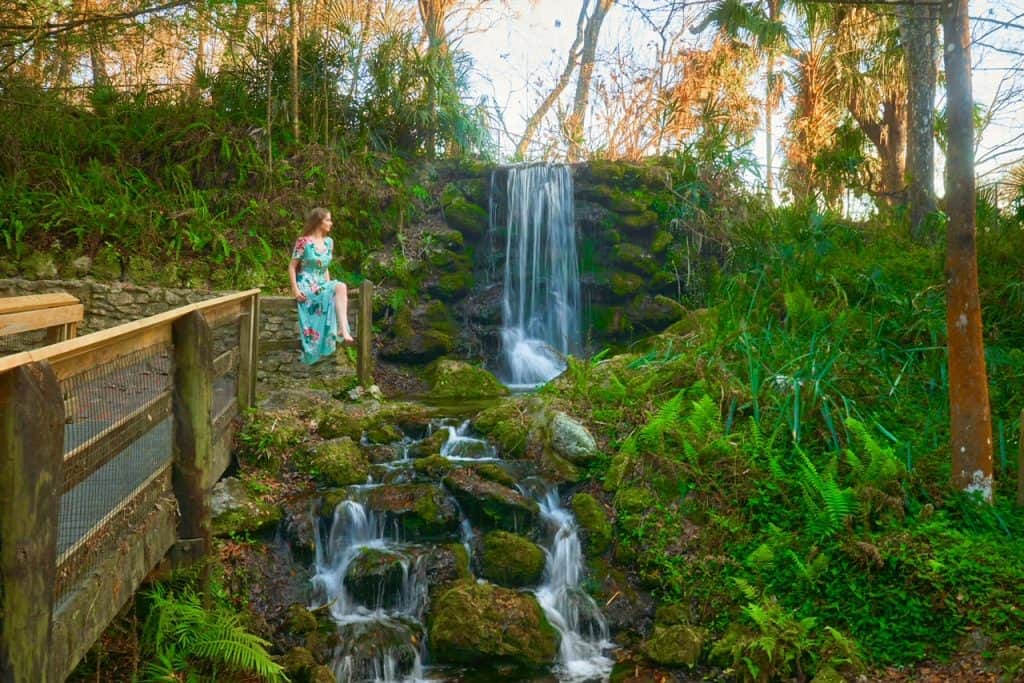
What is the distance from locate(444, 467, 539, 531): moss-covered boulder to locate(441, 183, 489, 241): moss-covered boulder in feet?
24.5

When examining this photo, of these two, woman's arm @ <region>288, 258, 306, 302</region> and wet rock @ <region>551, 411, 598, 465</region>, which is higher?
woman's arm @ <region>288, 258, 306, 302</region>

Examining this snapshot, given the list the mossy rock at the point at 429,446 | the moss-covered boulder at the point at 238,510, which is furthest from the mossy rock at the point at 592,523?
the moss-covered boulder at the point at 238,510

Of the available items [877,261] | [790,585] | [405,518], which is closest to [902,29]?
[877,261]

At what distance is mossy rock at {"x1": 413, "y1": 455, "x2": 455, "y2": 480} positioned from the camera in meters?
6.80

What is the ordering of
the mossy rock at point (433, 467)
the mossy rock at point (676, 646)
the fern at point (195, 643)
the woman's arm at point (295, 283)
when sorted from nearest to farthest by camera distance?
the fern at point (195, 643), the mossy rock at point (676, 646), the mossy rock at point (433, 467), the woman's arm at point (295, 283)

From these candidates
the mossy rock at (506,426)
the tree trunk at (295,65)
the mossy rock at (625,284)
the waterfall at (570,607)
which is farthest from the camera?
the tree trunk at (295,65)

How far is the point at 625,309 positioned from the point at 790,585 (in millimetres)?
7609

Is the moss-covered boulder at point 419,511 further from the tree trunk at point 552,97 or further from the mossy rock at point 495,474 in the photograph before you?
the tree trunk at point 552,97

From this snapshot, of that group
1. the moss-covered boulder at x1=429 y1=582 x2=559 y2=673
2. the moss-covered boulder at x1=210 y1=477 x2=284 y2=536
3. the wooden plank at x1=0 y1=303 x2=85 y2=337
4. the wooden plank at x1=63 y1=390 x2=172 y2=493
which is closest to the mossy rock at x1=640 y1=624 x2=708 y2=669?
the moss-covered boulder at x1=429 y1=582 x2=559 y2=673

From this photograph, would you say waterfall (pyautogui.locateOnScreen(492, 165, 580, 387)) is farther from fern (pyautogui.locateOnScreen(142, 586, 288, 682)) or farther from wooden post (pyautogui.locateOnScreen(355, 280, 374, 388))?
fern (pyautogui.locateOnScreen(142, 586, 288, 682))

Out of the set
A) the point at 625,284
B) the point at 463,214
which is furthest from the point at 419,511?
the point at 463,214

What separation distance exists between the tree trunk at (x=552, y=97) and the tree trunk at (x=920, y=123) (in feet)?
21.4

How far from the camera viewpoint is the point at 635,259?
42.3ft

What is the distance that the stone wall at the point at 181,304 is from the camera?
9625 millimetres
